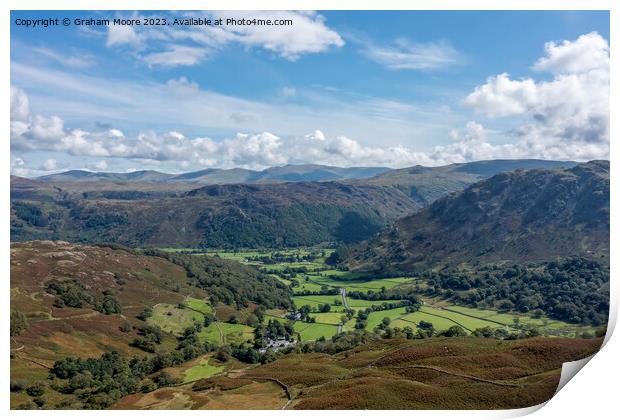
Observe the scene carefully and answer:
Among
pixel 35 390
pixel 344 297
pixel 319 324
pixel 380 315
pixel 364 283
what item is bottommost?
pixel 364 283

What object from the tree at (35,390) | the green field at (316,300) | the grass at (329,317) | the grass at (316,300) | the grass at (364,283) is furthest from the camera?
the grass at (364,283)

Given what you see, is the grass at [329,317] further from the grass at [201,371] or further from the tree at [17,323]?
the tree at [17,323]

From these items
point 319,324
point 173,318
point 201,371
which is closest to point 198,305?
point 173,318

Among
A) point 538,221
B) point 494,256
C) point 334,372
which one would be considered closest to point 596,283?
point 494,256

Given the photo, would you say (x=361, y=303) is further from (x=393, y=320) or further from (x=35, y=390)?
(x=35, y=390)

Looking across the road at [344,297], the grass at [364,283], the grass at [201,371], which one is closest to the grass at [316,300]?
the road at [344,297]

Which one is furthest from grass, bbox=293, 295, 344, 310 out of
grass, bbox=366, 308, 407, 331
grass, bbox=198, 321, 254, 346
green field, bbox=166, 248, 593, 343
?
grass, bbox=198, 321, 254, 346

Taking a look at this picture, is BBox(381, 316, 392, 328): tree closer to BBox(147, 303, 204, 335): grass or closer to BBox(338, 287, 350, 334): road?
BBox(338, 287, 350, 334): road
